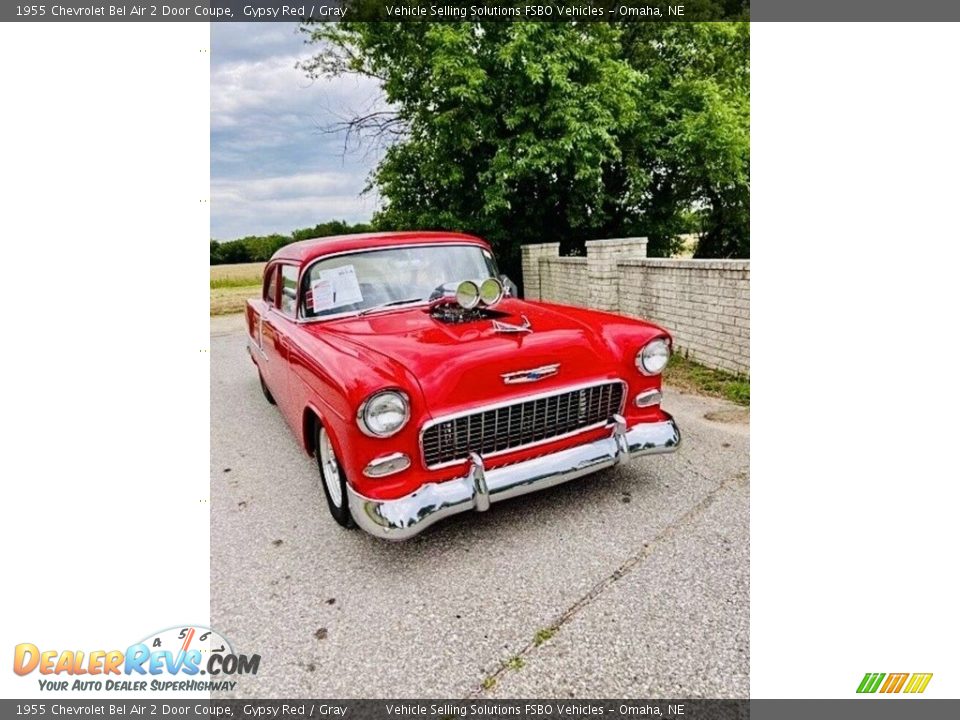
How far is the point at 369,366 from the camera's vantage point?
243cm

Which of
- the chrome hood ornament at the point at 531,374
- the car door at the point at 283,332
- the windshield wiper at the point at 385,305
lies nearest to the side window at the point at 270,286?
the car door at the point at 283,332

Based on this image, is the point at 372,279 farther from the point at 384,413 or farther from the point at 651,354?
the point at 651,354

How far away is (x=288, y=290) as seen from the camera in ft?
12.4

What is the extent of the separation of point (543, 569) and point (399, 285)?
190cm

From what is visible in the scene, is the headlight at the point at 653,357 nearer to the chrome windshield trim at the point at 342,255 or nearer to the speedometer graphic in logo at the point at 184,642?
the chrome windshield trim at the point at 342,255

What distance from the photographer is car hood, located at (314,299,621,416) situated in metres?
2.45

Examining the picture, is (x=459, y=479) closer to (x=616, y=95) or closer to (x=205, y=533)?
(x=205, y=533)

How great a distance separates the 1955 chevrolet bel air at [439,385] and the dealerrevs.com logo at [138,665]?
78cm

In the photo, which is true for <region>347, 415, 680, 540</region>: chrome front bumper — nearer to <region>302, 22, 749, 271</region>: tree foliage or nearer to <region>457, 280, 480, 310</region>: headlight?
<region>457, 280, 480, 310</region>: headlight

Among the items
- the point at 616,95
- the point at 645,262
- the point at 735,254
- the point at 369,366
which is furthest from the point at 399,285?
the point at 735,254

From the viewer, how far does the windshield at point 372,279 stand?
336 centimetres

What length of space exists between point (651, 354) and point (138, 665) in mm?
2593

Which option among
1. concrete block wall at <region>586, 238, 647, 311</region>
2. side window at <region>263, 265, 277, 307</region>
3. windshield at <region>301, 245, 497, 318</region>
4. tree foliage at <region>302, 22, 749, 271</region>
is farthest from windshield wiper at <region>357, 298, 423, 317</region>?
tree foliage at <region>302, 22, 749, 271</region>
